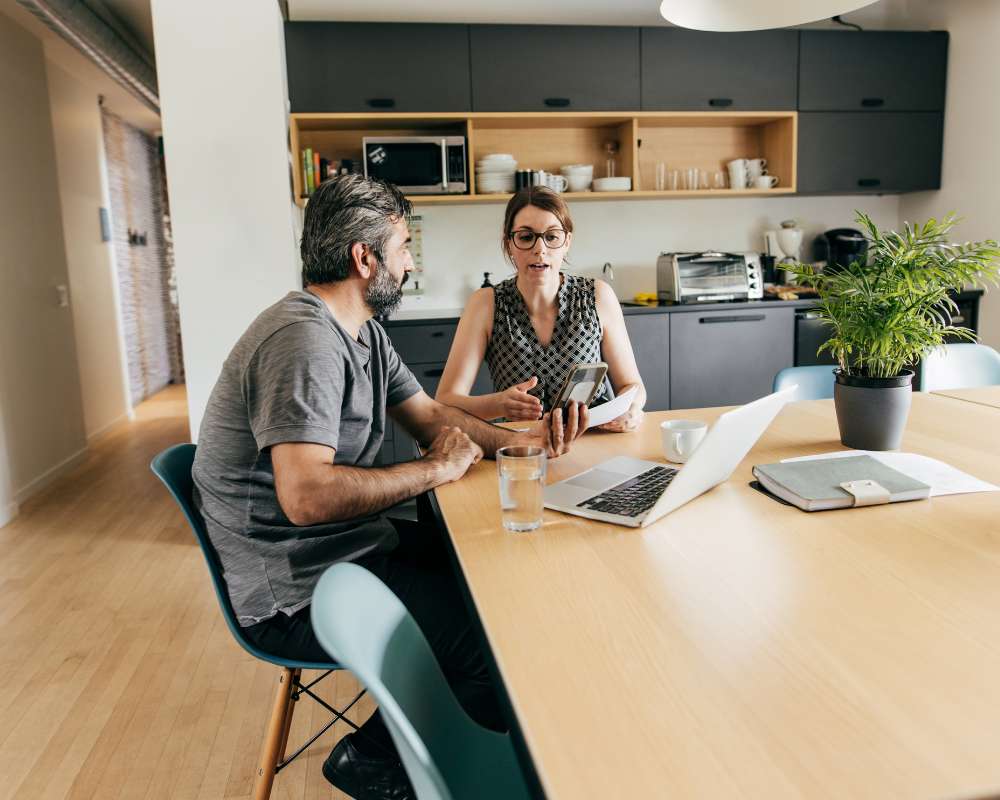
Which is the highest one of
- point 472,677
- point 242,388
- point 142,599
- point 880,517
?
point 242,388

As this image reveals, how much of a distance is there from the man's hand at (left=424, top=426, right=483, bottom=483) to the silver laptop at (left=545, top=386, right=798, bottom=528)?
0.20 m

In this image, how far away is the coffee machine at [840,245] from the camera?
14.4ft

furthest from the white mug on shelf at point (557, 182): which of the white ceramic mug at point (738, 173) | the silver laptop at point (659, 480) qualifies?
the silver laptop at point (659, 480)

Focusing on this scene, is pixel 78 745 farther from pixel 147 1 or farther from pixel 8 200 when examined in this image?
pixel 147 1

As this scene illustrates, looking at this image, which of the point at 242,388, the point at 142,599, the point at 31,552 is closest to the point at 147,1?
the point at 31,552

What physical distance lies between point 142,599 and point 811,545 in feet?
8.23

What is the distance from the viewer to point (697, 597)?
3.08ft

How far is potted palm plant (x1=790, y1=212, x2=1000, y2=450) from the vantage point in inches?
58.3

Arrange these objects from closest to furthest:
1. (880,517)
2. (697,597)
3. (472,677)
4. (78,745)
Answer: (697,597) → (880,517) → (472,677) → (78,745)

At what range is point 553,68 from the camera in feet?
13.0

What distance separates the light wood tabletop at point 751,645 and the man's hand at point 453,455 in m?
0.15

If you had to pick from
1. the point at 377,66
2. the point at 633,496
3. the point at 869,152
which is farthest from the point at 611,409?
the point at 869,152

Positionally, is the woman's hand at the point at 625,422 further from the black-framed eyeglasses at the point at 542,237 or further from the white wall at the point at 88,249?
the white wall at the point at 88,249

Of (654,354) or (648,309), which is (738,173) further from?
(654,354)
